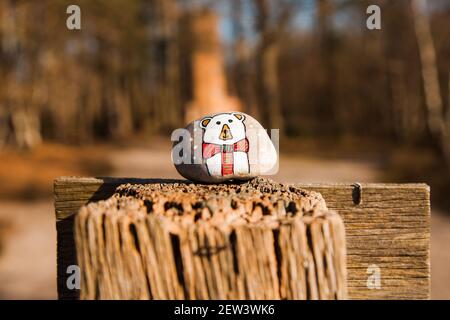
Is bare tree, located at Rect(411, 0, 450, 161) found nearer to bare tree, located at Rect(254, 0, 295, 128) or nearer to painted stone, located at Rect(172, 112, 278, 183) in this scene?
bare tree, located at Rect(254, 0, 295, 128)

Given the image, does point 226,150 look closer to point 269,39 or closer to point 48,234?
point 48,234

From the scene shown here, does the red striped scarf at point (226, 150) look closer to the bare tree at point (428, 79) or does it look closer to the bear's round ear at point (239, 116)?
the bear's round ear at point (239, 116)

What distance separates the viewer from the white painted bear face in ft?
5.78

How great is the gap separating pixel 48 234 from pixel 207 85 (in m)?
14.5

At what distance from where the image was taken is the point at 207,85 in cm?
2266

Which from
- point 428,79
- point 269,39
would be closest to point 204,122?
point 428,79

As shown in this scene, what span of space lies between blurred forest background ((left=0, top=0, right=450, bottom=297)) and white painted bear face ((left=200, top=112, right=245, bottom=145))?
31.3 ft

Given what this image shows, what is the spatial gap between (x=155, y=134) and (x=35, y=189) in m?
15.2

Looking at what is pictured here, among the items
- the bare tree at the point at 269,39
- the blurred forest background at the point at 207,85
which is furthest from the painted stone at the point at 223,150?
the bare tree at the point at 269,39

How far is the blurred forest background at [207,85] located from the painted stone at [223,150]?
31.1 feet

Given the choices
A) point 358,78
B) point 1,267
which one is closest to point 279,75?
point 358,78
